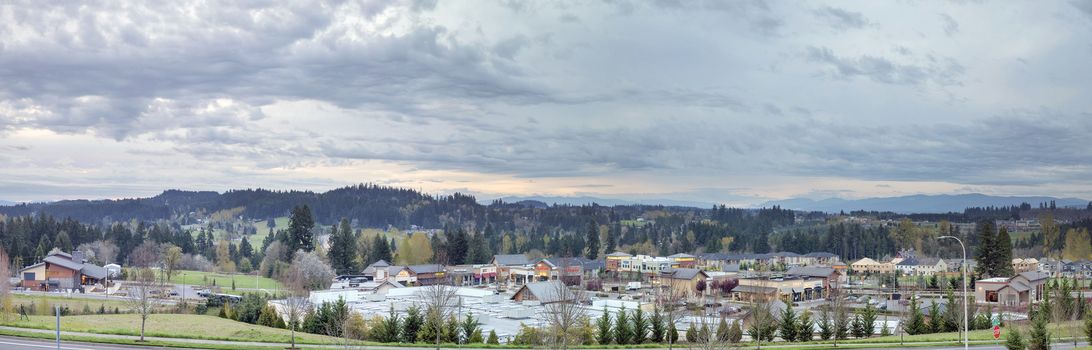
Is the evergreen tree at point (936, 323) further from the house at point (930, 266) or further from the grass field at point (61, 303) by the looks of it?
the house at point (930, 266)

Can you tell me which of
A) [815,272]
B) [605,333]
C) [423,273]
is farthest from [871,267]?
[605,333]

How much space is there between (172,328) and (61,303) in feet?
99.5

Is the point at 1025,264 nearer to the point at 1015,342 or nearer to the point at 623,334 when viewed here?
the point at 623,334

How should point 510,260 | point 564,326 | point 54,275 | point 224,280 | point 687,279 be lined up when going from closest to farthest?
point 564,326, point 54,275, point 687,279, point 224,280, point 510,260

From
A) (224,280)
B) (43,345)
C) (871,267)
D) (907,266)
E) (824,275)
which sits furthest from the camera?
(871,267)

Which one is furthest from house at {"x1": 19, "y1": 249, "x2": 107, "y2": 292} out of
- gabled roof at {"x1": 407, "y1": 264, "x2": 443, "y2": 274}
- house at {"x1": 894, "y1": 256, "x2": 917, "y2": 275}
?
house at {"x1": 894, "y1": 256, "x2": 917, "y2": 275}

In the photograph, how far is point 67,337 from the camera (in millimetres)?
32719

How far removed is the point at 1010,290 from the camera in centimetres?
7531

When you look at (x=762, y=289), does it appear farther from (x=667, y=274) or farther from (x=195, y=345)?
(x=195, y=345)

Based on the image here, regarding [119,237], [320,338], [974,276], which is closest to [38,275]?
[119,237]

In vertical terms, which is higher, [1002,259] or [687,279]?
[1002,259]

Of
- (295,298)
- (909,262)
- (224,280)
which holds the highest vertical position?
(295,298)

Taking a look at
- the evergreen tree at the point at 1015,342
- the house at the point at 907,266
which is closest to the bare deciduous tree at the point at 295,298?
the evergreen tree at the point at 1015,342

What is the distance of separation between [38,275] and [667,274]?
67.2 meters
